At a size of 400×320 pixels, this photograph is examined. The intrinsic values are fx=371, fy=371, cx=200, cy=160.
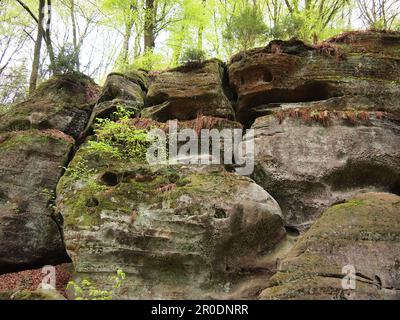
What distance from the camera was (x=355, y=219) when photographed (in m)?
6.74

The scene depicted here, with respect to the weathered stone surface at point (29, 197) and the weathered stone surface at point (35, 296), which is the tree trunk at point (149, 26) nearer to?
the weathered stone surface at point (29, 197)

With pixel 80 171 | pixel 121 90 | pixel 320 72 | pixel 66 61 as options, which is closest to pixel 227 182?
pixel 80 171

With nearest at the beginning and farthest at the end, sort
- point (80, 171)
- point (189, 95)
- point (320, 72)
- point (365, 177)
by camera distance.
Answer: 1. point (80, 171)
2. point (365, 177)
3. point (320, 72)
4. point (189, 95)

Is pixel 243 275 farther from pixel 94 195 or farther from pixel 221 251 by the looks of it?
pixel 94 195

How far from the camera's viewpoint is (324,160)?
9.20 m

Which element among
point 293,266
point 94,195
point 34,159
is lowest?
point 293,266

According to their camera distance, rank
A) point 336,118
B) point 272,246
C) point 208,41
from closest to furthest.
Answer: point 272,246, point 336,118, point 208,41

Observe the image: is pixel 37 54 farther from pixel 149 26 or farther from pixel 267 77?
pixel 267 77

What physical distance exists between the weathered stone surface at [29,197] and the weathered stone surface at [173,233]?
1.57 meters

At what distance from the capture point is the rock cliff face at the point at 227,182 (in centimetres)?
682

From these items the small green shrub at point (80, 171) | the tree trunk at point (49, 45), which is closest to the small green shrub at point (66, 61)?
the tree trunk at point (49, 45)

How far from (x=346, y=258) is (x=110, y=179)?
217 inches
